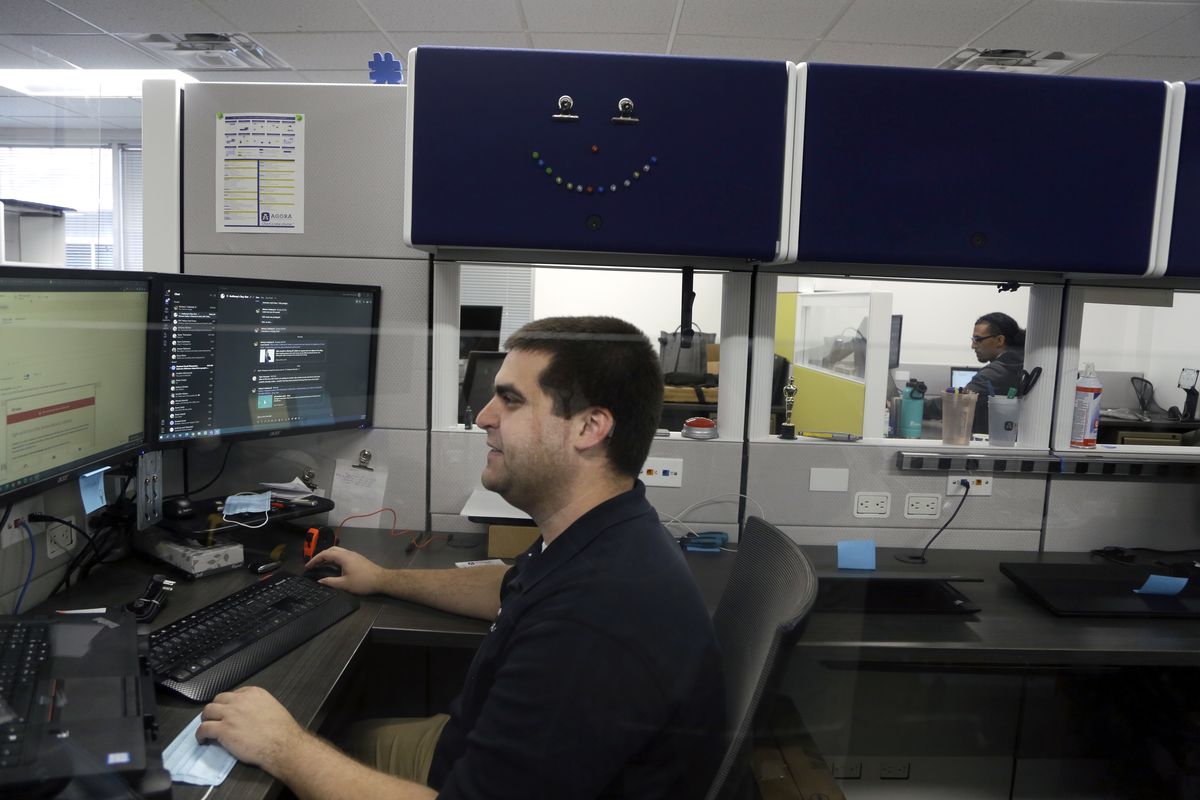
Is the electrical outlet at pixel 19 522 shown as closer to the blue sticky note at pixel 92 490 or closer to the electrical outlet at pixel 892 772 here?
the blue sticky note at pixel 92 490

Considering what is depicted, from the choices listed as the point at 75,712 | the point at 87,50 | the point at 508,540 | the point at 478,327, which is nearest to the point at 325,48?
the point at 87,50

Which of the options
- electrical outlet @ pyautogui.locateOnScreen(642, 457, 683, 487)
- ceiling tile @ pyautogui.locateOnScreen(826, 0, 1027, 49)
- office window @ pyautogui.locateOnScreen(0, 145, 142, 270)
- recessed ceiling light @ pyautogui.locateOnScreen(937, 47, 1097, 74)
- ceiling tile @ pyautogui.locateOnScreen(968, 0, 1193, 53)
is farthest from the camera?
recessed ceiling light @ pyautogui.locateOnScreen(937, 47, 1097, 74)

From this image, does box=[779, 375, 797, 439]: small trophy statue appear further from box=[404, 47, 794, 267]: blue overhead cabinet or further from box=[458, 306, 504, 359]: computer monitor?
box=[458, 306, 504, 359]: computer monitor

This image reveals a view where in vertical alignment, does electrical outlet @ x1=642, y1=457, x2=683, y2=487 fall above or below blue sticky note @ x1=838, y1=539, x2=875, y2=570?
above

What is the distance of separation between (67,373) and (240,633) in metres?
0.47

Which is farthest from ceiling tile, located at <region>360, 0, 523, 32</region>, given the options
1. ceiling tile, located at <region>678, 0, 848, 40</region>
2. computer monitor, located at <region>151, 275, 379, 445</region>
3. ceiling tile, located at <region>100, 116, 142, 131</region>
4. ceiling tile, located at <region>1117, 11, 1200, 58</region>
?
ceiling tile, located at <region>1117, 11, 1200, 58</region>

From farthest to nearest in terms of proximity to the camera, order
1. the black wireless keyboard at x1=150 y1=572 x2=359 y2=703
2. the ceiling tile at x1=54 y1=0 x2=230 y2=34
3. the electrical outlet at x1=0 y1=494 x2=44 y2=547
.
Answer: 1. the ceiling tile at x1=54 y1=0 x2=230 y2=34
2. the electrical outlet at x1=0 y1=494 x2=44 y2=547
3. the black wireless keyboard at x1=150 y1=572 x2=359 y2=703

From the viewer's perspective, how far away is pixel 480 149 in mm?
1310

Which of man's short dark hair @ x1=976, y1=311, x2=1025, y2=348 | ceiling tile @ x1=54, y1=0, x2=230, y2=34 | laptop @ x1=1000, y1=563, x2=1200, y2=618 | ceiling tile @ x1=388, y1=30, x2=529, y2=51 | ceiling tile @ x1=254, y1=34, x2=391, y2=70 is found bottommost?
laptop @ x1=1000, y1=563, x2=1200, y2=618

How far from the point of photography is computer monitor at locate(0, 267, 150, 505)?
1010 mm

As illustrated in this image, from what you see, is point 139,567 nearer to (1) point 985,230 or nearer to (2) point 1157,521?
(1) point 985,230

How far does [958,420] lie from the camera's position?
1.60m

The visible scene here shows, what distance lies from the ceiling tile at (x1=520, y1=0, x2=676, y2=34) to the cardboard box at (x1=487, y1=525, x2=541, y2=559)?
9.49 ft

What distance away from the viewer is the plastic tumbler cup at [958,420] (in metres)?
1.59
